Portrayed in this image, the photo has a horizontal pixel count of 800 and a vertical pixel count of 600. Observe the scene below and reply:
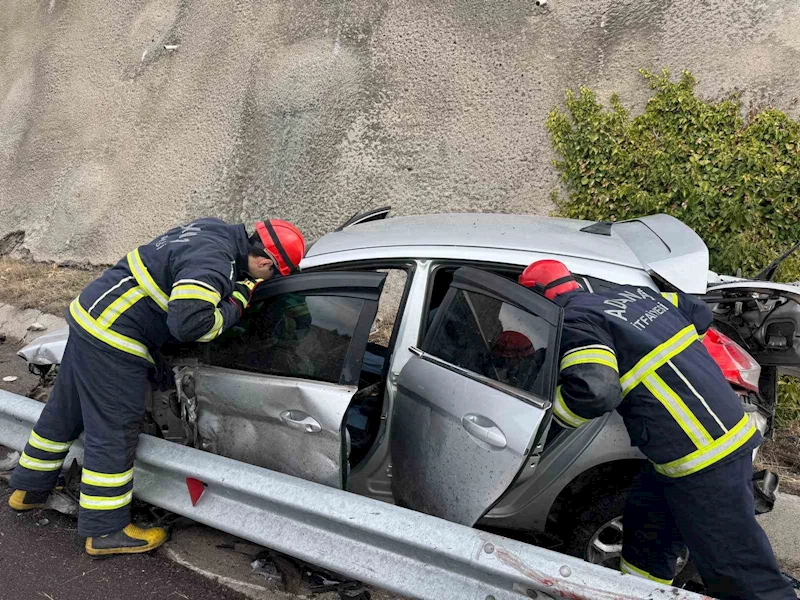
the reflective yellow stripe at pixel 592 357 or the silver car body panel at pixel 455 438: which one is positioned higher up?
the reflective yellow stripe at pixel 592 357

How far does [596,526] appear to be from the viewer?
2594 mm

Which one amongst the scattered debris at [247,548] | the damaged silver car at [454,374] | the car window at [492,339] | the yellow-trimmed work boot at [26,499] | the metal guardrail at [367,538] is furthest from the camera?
the yellow-trimmed work boot at [26,499]

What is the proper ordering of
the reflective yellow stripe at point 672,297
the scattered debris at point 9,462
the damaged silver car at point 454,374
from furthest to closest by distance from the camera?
the scattered debris at point 9,462
the reflective yellow stripe at point 672,297
the damaged silver car at point 454,374

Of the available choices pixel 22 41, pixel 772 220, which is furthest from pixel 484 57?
pixel 22 41

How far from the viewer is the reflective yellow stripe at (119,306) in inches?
109

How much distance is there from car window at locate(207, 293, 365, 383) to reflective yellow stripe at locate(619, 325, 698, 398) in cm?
108

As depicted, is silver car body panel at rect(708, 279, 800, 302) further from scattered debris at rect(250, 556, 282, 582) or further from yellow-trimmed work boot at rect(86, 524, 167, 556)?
yellow-trimmed work boot at rect(86, 524, 167, 556)

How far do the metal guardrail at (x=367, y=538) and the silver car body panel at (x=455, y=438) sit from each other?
0.51 ft

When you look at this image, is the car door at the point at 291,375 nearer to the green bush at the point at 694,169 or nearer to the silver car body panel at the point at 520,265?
the silver car body panel at the point at 520,265

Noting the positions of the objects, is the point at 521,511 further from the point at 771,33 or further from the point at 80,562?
the point at 771,33

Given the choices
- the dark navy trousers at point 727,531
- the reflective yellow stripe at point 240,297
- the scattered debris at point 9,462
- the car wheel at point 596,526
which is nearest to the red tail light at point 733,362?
the dark navy trousers at point 727,531

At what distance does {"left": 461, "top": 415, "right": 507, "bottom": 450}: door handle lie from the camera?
2.21 m

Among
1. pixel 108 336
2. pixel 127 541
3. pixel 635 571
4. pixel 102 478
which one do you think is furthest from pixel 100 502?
pixel 635 571

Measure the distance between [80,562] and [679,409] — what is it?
2.76 metres
